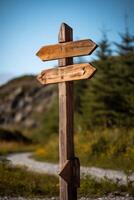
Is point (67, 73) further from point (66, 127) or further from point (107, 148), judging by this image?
point (107, 148)

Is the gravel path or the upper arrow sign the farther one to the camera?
the gravel path

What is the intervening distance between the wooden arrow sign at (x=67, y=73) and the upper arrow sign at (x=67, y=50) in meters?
0.22

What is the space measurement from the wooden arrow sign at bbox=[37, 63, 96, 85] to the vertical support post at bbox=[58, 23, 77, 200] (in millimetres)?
120

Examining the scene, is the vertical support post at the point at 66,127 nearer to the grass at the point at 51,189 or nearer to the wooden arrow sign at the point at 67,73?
the wooden arrow sign at the point at 67,73

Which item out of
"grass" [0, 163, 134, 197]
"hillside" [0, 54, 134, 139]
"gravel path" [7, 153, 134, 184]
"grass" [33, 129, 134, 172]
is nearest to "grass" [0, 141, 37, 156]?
"hillside" [0, 54, 134, 139]

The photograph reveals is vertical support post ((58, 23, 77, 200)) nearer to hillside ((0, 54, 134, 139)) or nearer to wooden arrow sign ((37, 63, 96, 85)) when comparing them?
wooden arrow sign ((37, 63, 96, 85))

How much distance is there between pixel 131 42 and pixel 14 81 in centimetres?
8161

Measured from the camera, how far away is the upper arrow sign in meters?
6.74

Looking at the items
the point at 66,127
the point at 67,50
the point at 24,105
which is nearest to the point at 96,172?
the point at 66,127

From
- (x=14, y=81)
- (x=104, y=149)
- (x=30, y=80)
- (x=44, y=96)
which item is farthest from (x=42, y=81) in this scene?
(x=14, y=81)

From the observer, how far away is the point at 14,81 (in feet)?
364

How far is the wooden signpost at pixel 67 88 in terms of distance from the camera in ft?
22.2

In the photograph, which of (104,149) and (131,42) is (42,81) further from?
(131,42)

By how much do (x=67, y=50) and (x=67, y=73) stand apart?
0.43 meters
